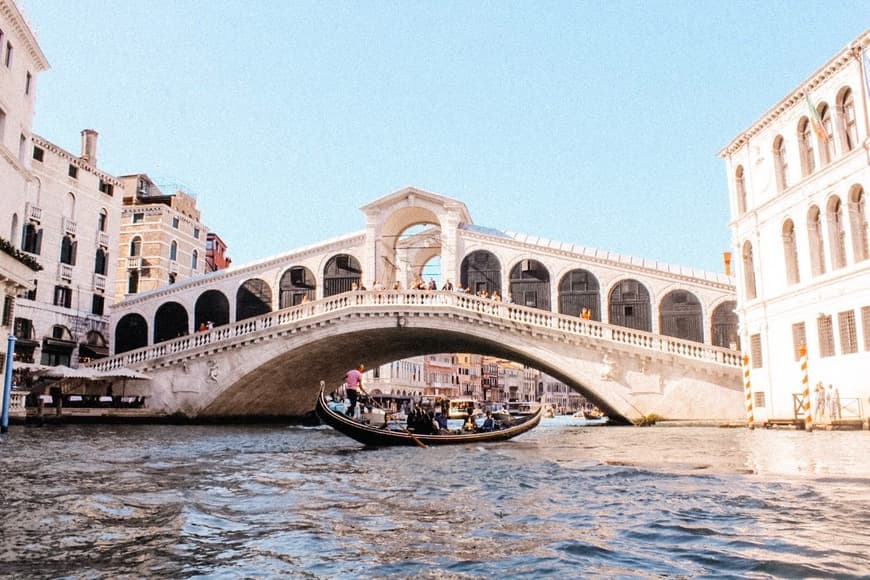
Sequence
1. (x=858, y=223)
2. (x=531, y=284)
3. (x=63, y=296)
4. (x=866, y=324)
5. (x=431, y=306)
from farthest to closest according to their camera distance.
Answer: (x=63, y=296), (x=531, y=284), (x=431, y=306), (x=858, y=223), (x=866, y=324)

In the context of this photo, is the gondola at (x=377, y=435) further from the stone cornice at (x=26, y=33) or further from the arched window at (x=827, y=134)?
the stone cornice at (x=26, y=33)

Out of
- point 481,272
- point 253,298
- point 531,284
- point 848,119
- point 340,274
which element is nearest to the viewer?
point 848,119

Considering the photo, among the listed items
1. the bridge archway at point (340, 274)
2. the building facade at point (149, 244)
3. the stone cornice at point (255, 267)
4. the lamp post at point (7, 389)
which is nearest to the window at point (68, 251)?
the stone cornice at point (255, 267)

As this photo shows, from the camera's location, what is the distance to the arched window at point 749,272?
1955cm

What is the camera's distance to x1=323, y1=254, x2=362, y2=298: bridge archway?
87.6 feet

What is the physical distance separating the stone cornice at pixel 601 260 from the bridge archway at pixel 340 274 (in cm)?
427

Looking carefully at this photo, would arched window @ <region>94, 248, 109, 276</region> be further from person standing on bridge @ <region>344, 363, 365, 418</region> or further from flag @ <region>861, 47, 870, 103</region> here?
flag @ <region>861, 47, 870, 103</region>

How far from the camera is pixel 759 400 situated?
60.8 feet

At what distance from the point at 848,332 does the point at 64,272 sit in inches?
1110

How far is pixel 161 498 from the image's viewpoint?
631cm

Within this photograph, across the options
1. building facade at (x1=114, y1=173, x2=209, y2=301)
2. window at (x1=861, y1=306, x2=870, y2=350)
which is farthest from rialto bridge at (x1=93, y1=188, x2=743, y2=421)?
building facade at (x1=114, y1=173, x2=209, y2=301)

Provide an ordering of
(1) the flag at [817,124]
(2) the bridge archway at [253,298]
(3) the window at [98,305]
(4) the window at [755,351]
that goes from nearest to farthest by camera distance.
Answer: (1) the flag at [817,124] → (4) the window at [755,351] → (2) the bridge archway at [253,298] → (3) the window at [98,305]

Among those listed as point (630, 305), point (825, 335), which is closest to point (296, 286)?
point (630, 305)

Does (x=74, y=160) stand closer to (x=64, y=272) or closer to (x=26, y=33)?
(x=64, y=272)
